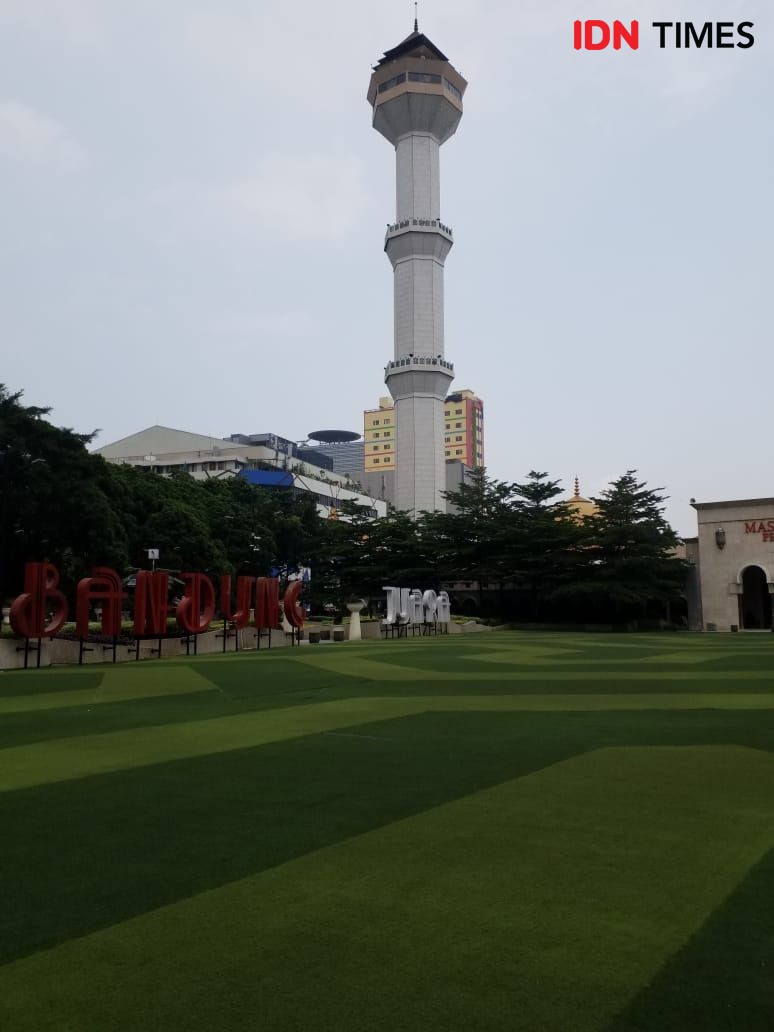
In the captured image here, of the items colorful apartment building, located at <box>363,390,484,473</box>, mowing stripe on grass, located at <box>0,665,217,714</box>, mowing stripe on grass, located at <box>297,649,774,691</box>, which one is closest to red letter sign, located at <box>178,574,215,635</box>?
mowing stripe on grass, located at <box>0,665,217,714</box>

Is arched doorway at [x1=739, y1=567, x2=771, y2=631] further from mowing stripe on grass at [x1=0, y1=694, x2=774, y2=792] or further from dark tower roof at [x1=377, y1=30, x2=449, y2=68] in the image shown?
dark tower roof at [x1=377, y1=30, x2=449, y2=68]

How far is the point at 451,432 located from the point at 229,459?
76528 mm

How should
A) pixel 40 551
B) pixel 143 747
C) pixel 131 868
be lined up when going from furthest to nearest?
1. pixel 40 551
2. pixel 143 747
3. pixel 131 868

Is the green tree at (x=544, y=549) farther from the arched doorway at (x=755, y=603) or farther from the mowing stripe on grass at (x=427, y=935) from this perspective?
the mowing stripe on grass at (x=427, y=935)

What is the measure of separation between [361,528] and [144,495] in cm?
1666

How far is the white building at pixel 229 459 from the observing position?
4257 inches

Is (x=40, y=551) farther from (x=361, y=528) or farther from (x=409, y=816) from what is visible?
(x=409, y=816)

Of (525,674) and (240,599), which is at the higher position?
(240,599)

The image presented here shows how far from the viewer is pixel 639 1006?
359cm

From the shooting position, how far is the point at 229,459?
10912cm

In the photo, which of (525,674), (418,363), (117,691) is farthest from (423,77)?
(117,691)

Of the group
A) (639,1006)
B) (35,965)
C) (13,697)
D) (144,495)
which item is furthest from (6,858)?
(144,495)

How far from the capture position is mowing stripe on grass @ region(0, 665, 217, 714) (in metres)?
14.7

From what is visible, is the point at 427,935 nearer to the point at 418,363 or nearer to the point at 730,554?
the point at 730,554
